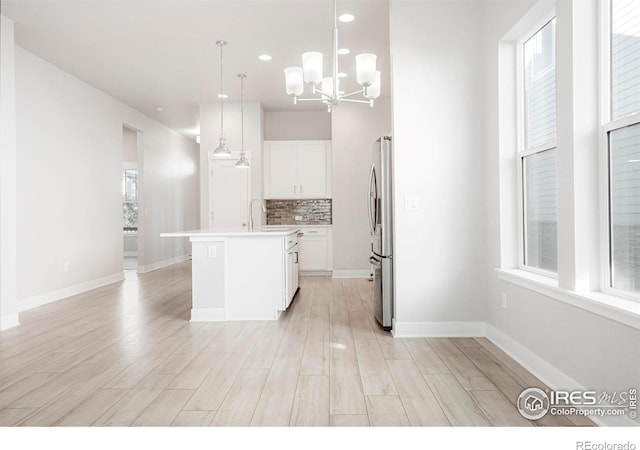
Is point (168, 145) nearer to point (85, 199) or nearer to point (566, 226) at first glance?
point (85, 199)

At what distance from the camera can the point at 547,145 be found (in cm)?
291

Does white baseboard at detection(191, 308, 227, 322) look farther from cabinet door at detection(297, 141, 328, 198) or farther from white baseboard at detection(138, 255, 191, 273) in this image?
white baseboard at detection(138, 255, 191, 273)

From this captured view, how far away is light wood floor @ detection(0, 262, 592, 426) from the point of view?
2.23 meters

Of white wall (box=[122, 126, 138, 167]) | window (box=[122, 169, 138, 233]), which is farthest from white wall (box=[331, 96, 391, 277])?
window (box=[122, 169, 138, 233])

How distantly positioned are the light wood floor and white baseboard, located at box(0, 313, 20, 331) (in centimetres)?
15

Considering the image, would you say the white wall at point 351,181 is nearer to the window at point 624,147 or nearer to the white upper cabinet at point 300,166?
the white upper cabinet at point 300,166

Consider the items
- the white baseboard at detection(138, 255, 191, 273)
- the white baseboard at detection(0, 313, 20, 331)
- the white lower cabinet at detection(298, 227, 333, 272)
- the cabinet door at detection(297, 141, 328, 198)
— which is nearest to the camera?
the white baseboard at detection(0, 313, 20, 331)

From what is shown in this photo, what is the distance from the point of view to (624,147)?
2.16 metres

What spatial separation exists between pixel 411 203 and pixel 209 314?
2.29 m

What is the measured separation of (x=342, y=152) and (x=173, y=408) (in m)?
5.74

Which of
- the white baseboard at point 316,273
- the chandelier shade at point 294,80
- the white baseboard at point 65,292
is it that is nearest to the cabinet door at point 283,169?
the white baseboard at point 316,273

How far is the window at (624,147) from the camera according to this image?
209 cm

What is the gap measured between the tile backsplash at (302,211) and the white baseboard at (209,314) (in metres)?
3.95
